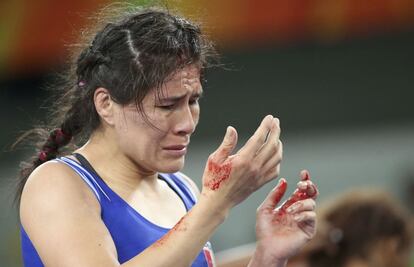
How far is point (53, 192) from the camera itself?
7.73ft

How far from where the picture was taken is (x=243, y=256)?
155 inches

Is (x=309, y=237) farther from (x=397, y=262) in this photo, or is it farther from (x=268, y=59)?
(x=268, y=59)

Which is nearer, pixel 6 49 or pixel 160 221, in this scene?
pixel 160 221

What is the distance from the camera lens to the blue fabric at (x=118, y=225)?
246cm

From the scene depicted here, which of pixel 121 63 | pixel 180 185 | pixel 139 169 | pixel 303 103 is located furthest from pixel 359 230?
pixel 303 103

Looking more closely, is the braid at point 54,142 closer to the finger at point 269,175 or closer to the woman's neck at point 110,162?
the woman's neck at point 110,162

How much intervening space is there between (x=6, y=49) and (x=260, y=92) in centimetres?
221

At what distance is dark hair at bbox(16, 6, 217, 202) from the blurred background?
15.3 ft

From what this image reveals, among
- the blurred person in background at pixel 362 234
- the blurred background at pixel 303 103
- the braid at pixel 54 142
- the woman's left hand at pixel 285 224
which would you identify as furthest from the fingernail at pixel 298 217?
the blurred background at pixel 303 103

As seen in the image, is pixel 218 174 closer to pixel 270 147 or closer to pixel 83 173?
pixel 270 147

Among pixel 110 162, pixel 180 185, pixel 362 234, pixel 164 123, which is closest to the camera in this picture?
pixel 164 123

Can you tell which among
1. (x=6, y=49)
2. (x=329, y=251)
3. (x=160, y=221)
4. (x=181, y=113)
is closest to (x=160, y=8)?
(x=181, y=113)

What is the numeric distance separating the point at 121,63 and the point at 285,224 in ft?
2.21

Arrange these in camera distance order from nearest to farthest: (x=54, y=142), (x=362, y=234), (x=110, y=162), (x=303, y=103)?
(x=110, y=162) < (x=54, y=142) < (x=362, y=234) < (x=303, y=103)
